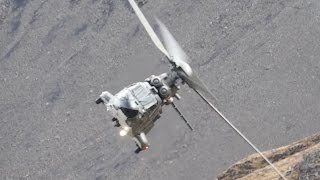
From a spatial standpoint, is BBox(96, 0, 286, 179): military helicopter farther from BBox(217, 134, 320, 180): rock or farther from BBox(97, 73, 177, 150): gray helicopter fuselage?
BBox(217, 134, 320, 180): rock

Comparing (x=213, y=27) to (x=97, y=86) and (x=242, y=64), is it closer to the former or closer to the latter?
(x=242, y=64)

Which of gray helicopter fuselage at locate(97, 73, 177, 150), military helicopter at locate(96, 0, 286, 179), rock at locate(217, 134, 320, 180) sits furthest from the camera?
gray helicopter fuselage at locate(97, 73, 177, 150)

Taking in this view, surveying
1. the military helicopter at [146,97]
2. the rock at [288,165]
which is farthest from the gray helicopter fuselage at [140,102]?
the rock at [288,165]

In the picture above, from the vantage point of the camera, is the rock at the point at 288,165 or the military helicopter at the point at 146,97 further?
the military helicopter at the point at 146,97

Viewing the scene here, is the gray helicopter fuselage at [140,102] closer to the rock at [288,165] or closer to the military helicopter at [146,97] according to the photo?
the military helicopter at [146,97]

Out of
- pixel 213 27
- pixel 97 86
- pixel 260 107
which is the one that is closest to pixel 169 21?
pixel 213 27

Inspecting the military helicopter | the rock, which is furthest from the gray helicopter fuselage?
the rock

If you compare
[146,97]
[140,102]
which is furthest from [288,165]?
[140,102]

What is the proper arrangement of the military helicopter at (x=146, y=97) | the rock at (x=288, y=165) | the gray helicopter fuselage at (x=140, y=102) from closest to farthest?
the rock at (x=288, y=165) < the military helicopter at (x=146, y=97) < the gray helicopter fuselage at (x=140, y=102)
